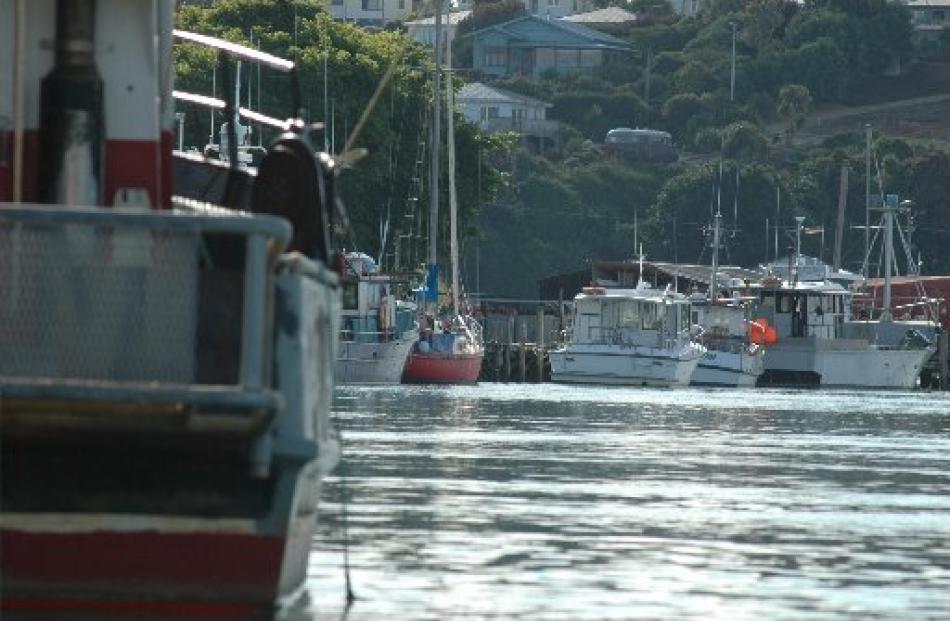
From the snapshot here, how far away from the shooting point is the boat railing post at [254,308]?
48.2 feet

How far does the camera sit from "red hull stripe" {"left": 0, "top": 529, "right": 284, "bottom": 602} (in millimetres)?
15172

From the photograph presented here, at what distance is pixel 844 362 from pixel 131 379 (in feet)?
295

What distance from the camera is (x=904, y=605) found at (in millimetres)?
18016

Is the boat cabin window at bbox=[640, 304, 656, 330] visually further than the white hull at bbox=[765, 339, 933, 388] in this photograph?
No

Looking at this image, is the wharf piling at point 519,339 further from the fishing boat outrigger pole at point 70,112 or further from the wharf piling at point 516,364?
the fishing boat outrigger pole at point 70,112

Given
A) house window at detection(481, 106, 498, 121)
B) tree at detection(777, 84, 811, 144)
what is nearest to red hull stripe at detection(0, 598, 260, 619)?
tree at detection(777, 84, 811, 144)

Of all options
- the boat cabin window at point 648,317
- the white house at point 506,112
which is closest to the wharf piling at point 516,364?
the boat cabin window at point 648,317

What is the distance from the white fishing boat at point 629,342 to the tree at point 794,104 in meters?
95.9

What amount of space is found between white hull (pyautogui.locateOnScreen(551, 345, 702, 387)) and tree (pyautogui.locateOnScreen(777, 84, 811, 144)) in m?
100

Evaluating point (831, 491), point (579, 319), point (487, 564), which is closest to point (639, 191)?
point (579, 319)

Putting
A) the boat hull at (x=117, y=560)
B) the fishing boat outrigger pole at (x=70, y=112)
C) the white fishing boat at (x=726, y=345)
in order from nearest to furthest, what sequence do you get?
the boat hull at (x=117, y=560) < the fishing boat outrigger pole at (x=70, y=112) < the white fishing boat at (x=726, y=345)

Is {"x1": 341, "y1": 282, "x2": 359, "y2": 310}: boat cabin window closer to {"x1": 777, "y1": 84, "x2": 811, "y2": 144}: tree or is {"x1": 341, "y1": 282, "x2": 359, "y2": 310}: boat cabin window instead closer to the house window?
{"x1": 777, "y1": 84, "x2": 811, "y2": 144}: tree

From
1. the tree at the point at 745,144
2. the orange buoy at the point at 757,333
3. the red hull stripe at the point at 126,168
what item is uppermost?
the tree at the point at 745,144

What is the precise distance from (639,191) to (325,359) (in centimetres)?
15238
